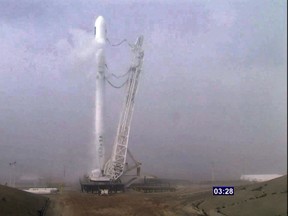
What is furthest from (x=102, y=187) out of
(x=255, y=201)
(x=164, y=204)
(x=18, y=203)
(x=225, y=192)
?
(x=255, y=201)

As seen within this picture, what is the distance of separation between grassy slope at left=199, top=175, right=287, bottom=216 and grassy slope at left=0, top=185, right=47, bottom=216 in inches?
584

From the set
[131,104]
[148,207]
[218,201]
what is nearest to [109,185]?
[131,104]

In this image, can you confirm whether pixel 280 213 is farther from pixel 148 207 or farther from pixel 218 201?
pixel 148 207

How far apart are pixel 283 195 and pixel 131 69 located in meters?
37.5

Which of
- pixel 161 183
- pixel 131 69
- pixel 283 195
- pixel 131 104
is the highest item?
pixel 131 69

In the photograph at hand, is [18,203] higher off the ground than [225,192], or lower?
lower

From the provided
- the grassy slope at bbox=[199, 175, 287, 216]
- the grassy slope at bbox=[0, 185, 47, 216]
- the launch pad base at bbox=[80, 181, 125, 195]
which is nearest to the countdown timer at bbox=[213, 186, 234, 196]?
the grassy slope at bbox=[199, 175, 287, 216]

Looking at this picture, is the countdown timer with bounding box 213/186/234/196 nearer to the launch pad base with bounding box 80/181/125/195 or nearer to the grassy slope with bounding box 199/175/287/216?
the grassy slope with bounding box 199/175/287/216

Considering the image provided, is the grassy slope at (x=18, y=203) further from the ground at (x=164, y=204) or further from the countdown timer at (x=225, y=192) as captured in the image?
the countdown timer at (x=225, y=192)

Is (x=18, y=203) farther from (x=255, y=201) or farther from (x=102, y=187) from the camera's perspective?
(x=102, y=187)

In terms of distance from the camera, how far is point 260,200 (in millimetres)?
31094

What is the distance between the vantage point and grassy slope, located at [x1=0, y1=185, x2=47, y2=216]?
110 feet

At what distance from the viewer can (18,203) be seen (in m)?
36.2

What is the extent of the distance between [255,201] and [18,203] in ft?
63.5
